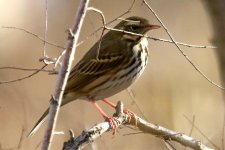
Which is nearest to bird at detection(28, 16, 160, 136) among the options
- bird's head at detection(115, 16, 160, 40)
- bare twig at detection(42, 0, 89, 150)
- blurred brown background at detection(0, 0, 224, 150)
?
bird's head at detection(115, 16, 160, 40)

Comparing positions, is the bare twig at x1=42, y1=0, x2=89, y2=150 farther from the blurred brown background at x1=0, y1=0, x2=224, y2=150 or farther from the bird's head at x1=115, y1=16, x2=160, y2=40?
the blurred brown background at x1=0, y1=0, x2=224, y2=150

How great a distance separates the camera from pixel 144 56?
689 centimetres

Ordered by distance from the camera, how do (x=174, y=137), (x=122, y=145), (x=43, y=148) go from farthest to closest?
(x=122, y=145)
(x=174, y=137)
(x=43, y=148)

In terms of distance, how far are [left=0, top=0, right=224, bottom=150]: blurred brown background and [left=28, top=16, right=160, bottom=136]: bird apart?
63 cm

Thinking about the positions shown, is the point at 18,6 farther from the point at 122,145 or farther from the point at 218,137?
the point at 218,137

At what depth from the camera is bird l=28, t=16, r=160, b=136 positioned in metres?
6.83

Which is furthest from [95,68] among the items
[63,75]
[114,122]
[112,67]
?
[63,75]

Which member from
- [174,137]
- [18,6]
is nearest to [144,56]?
[174,137]

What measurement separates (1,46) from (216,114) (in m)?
4.49

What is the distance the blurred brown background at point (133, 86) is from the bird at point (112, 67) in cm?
63

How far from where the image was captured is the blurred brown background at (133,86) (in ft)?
29.8

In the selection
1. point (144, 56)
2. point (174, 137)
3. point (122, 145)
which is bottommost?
point (122, 145)

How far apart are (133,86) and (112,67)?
3.64m

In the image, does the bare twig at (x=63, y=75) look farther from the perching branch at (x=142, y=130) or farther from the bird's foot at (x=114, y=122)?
the bird's foot at (x=114, y=122)
